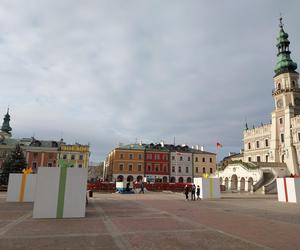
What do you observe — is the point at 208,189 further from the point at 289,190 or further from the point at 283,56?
the point at 283,56

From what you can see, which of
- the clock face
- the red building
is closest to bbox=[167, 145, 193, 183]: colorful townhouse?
the red building

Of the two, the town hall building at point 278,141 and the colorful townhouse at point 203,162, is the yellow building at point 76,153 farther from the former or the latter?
the town hall building at point 278,141

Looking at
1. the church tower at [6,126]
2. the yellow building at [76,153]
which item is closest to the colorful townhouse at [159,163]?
the yellow building at [76,153]

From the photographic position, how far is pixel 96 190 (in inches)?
1716

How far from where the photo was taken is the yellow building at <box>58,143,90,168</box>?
73.8 m

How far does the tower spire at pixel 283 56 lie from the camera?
56031 mm

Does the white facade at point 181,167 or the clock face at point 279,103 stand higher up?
the clock face at point 279,103

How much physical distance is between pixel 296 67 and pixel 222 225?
54.9 m

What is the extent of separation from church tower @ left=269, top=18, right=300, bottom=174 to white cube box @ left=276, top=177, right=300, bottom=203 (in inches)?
1054

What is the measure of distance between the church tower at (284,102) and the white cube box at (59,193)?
156 feet

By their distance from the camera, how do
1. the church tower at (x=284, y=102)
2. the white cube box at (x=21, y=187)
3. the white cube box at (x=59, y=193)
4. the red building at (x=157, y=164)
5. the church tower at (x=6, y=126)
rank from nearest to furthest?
the white cube box at (x=59, y=193), the white cube box at (x=21, y=187), the church tower at (x=284, y=102), the red building at (x=157, y=164), the church tower at (x=6, y=126)

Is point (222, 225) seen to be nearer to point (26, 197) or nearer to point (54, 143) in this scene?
point (26, 197)

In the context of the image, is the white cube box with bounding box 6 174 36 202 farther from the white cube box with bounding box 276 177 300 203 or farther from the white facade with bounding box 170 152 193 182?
the white facade with bounding box 170 152 193 182

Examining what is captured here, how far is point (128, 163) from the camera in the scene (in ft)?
239
